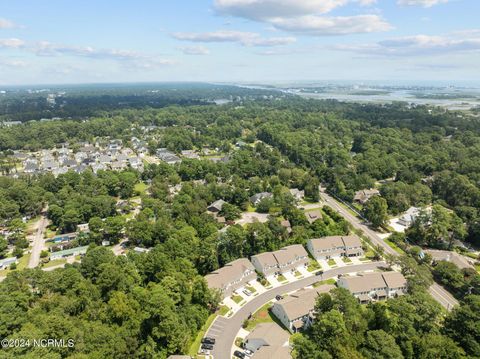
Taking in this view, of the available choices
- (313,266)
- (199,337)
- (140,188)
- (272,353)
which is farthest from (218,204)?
(272,353)

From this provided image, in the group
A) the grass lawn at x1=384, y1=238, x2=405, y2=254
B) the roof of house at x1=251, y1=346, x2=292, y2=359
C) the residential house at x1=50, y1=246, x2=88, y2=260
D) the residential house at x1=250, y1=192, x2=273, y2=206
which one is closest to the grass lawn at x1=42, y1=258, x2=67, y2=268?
the residential house at x1=50, y1=246, x2=88, y2=260

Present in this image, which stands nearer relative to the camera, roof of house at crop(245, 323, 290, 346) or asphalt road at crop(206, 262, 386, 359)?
roof of house at crop(245, 323, 290, 346)

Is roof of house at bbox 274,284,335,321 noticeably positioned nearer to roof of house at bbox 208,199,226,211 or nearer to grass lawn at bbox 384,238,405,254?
grass lawn at bbox 384,238,405,254

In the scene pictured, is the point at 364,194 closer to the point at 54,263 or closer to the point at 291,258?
the point at 291,258

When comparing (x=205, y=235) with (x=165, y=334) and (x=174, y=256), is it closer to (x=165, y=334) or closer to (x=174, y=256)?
(x=174, y=256)

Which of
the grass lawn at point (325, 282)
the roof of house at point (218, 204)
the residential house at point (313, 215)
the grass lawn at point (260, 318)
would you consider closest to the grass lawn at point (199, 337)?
the grass lawn at point (260, 318)

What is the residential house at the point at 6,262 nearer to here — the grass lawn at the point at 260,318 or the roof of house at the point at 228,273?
the roof of house at the point at 228,273
